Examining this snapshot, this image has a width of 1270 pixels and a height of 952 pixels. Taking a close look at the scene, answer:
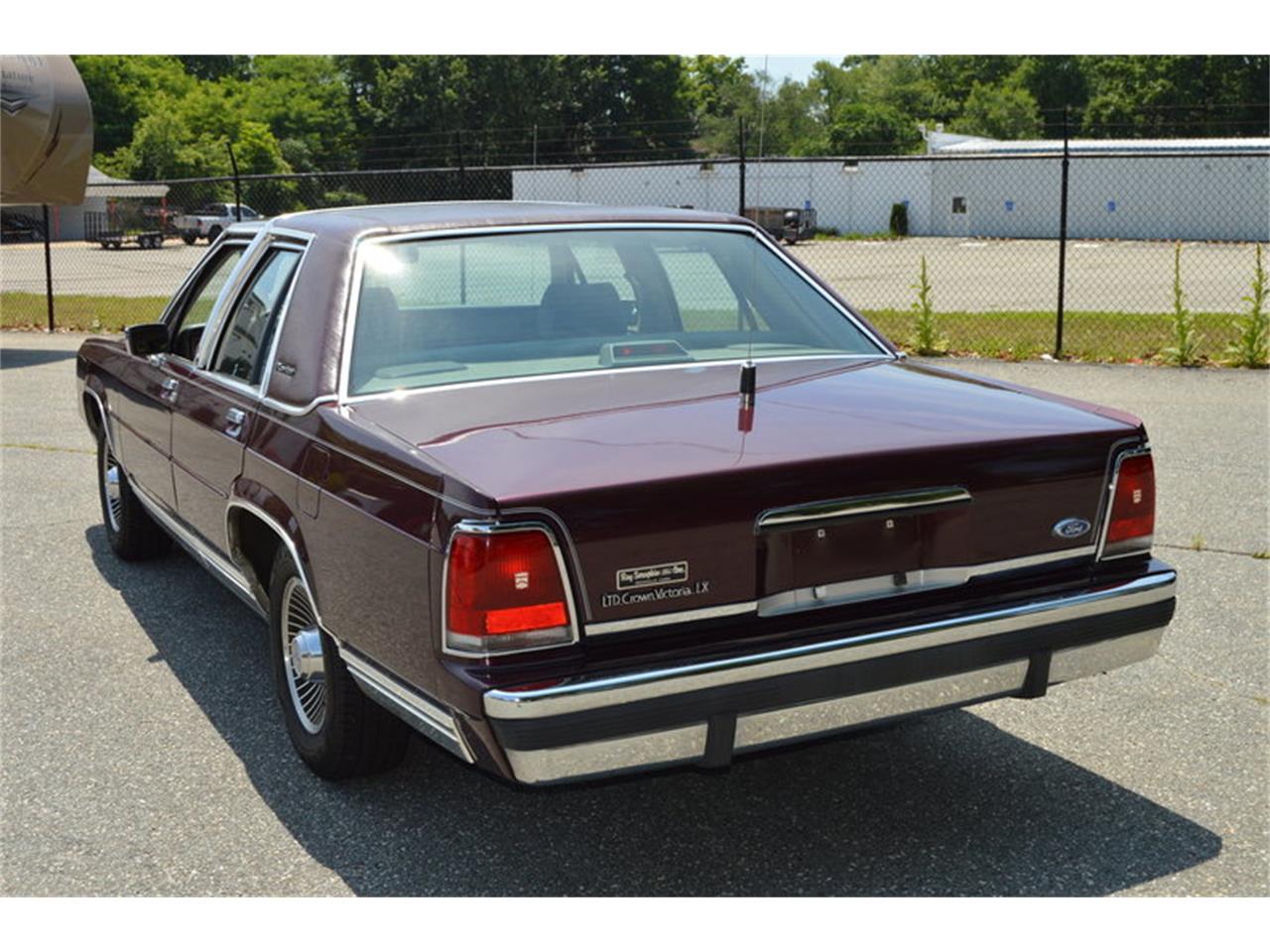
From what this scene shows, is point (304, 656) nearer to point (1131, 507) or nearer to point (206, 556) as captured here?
point (206, 556)

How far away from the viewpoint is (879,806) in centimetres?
398

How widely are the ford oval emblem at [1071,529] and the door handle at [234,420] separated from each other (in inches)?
97.1

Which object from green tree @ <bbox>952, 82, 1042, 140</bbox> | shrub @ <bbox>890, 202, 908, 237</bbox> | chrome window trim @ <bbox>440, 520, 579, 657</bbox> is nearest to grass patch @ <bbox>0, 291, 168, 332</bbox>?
chrome window trim @ <bbox>440, 520, 579, 657</bbox>

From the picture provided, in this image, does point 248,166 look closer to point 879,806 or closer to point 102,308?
point 102,308

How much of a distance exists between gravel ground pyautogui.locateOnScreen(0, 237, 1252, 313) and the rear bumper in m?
18.2

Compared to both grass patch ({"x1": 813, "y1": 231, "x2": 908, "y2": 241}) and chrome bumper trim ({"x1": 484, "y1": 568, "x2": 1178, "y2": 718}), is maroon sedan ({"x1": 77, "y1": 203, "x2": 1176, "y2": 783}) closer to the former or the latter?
chrome bumper trim ({"x1": 484, "y1": 568, "x2": 1178, "y2": 718})

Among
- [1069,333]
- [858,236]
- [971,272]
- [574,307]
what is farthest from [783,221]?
[574,307]

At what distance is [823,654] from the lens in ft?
10.6

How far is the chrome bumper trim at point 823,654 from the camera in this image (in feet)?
9.89

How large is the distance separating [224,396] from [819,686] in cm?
242

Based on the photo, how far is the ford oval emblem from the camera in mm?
3639

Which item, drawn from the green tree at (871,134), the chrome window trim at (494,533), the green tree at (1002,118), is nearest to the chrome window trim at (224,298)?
the chrome window trim at (494,533)

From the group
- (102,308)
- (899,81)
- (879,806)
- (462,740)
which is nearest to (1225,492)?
(879,806)

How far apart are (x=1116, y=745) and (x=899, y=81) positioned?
4739 inches
